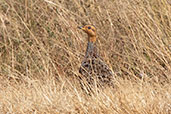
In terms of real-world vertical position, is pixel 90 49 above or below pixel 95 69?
above

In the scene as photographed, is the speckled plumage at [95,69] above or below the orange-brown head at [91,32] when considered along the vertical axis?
below

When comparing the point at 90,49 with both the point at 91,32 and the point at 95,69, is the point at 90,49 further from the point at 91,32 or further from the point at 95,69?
the point at 95,69

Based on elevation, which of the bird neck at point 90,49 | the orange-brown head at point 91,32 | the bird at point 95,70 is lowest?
the bird at point 95,70

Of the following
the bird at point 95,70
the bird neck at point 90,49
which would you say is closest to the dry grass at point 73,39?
the bird at point 95,70

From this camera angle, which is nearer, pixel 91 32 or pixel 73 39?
pixel 91 32

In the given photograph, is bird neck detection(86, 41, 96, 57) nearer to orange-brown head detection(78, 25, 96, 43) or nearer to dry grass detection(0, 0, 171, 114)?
orange-brown head detection(78, 25, 96, 43)

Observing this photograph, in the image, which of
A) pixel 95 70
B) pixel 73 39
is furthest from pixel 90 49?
pixel 73 39

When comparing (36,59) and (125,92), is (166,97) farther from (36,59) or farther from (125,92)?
(36,59)

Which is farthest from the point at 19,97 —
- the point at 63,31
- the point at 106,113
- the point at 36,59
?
the point at 63,31

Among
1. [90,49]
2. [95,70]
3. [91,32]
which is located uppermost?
[91,32]

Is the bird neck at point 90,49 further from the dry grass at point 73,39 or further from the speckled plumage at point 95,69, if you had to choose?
the dry grass at point 73,39

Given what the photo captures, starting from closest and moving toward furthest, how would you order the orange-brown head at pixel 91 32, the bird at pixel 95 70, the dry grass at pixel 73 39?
1. the bird at pixel 95 70
2. the dry grass at pixel 73 39
3. the orange-brown head at pixel 91 32

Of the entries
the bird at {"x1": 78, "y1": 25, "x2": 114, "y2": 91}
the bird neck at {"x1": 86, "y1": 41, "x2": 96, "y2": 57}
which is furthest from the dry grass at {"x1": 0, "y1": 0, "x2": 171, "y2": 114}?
the bird neck at {"x1": 86, "y1": 41, "x2": 96, "y2": 57}

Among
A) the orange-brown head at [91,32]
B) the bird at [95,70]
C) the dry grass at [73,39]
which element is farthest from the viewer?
the orange-brown head at [91,32]
